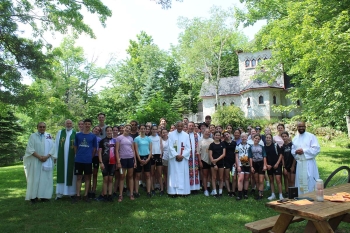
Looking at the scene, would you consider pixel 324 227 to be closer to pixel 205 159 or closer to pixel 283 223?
pixel 283 223

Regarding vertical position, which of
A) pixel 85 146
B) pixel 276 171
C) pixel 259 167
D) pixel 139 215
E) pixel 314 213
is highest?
pixel 85 146

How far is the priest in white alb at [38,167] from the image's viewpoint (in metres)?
7.03

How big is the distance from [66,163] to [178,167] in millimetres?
3081

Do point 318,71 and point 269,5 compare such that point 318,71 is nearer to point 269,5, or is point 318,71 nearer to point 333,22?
point 333,22

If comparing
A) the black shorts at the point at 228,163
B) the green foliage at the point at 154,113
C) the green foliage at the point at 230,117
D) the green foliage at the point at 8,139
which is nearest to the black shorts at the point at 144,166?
the black shorts at the point at 228,163

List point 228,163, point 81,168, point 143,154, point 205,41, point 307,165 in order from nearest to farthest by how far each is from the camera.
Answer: point 307,165 → point 81,168 → point 143,154 → point 228,163 → point 205,41

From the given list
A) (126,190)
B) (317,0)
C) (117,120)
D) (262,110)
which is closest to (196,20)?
(262,110)

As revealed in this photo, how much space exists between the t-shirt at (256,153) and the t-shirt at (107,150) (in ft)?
11.7

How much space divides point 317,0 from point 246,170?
324 inches

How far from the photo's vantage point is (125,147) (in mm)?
6953

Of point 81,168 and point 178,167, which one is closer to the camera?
point 81,168

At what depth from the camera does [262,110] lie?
34500 millimetres

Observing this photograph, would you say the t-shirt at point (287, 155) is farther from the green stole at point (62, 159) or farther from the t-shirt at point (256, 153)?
the green stole at point (62, 159)

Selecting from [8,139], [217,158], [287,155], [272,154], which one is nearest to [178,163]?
[217,158]
